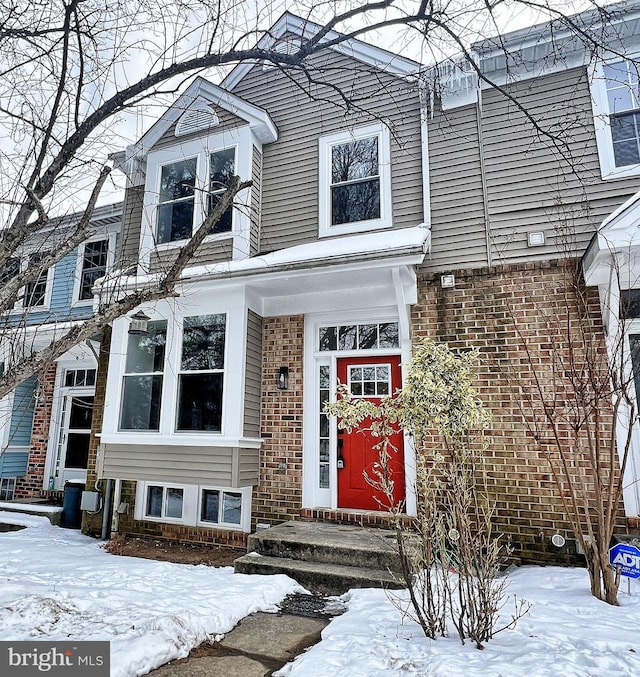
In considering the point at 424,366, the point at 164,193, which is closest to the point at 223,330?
the point at 164,193

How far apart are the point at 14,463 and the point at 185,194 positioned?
253 inches

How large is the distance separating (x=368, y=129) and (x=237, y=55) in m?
3.61

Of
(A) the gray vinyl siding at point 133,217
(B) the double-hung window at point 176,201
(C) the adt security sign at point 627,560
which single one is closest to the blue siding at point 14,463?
(A) the gray vinyl siding at point 133,217

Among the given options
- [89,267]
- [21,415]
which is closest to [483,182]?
[89,267]

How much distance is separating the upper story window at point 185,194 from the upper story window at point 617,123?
4.99 metres

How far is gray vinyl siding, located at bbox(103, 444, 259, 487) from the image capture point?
227 inches

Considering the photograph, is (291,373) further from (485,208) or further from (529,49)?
(529,49)

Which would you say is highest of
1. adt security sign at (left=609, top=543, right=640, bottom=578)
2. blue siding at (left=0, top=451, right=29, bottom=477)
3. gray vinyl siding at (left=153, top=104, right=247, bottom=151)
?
gray vinyl siding at (left=153, top=104, right=247, bottom=151)

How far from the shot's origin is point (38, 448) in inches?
359

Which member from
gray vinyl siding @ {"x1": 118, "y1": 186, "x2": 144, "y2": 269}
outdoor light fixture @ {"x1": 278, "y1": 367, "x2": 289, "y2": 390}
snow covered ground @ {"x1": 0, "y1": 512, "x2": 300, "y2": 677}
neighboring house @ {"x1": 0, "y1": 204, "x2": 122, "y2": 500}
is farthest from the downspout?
neighboring house @ {"x1": 0, "y1": 204, "x2": 122, "y2": 500}

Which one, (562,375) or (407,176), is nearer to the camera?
(562,375)

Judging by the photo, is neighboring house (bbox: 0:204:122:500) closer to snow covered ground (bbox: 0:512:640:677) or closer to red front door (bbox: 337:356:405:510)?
snow covered ground (bbox: 0:512:640:677)

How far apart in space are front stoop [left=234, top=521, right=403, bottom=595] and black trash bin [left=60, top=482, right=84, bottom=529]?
421 cm

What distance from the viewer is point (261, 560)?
482cm
